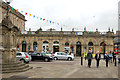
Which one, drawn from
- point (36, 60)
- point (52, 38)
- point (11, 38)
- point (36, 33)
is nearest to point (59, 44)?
point (52, 38)

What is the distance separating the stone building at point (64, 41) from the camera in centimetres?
3784

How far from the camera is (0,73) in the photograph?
10867 mm

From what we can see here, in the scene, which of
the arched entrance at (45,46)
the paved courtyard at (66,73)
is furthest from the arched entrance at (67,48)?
the paved courtyard at (66,73)

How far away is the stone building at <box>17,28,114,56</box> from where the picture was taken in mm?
37844

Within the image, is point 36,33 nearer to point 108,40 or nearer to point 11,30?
point 108,40

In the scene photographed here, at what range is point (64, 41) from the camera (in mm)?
38250

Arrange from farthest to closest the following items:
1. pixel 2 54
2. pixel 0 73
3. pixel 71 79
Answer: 1. pixel 2 54
2. pixel 0 73
3. pixel 71 79

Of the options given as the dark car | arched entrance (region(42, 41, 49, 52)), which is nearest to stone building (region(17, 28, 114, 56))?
arched entrance (region(42, 41, 49, 52))

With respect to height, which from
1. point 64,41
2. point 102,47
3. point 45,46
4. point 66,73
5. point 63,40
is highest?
point 63,40

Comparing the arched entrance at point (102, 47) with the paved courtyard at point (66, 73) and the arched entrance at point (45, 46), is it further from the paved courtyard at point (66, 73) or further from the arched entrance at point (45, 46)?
the paved courtyard at point (66, 73)

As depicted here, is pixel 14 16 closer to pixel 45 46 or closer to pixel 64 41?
pixel 45 46

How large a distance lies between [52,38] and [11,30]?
25805 millimetres

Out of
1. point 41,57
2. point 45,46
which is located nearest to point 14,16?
point 45,46

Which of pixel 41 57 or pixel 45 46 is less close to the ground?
pixel 45 46
